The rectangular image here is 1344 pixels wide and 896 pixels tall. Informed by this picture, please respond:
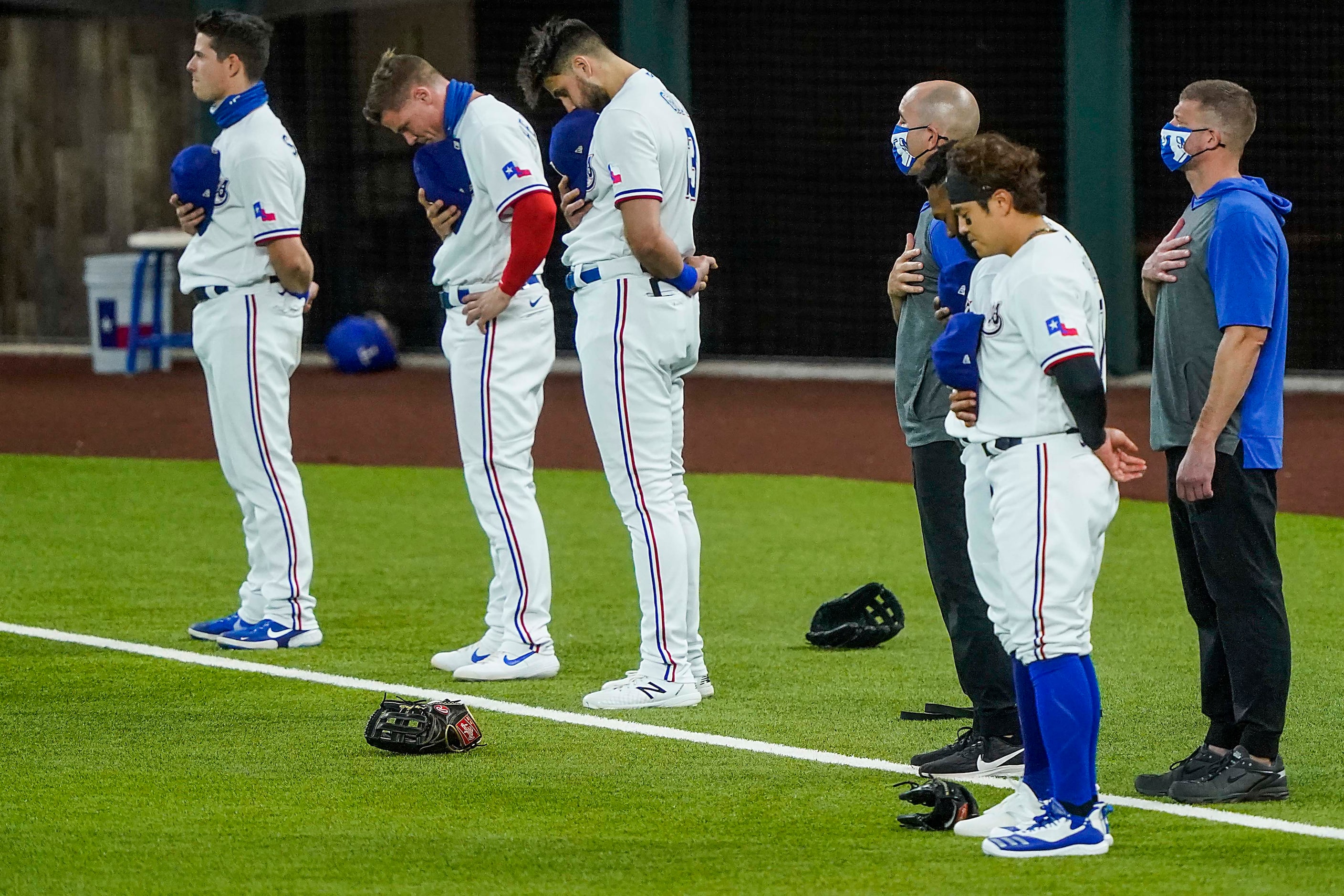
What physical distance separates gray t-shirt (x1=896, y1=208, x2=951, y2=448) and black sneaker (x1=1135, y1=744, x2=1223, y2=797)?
3.42 feet

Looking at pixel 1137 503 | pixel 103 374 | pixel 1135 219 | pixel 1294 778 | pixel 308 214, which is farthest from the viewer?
pixel 308 214

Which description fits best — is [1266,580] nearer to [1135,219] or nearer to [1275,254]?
[1275,254]

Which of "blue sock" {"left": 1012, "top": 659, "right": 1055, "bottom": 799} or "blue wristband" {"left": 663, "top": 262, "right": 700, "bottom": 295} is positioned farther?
"blue wristband" {"left": 663, "top": 262, "right": 700, "bottom": 295}

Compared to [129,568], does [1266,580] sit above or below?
above

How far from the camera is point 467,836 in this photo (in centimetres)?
447

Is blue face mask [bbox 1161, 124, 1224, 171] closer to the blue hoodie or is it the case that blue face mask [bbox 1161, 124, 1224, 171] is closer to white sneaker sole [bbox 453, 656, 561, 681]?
the blue hoodie

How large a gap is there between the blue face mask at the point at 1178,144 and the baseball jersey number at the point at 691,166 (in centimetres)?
159

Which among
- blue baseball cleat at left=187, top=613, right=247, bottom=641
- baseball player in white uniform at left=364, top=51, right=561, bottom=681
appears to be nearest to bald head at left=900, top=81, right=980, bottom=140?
baseball player in white uniform at left=364, top=51, right=561, bottom=681

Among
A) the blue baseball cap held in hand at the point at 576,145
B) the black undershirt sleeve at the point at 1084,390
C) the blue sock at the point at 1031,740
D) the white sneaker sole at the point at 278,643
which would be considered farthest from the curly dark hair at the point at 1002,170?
the white sneaker sole at the point at 278,643

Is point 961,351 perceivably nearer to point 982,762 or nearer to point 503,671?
point 982,762

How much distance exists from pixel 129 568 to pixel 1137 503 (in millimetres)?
5423

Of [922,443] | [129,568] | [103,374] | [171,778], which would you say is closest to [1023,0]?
[103,374]

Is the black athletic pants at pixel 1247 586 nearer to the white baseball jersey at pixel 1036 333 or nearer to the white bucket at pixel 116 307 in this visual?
the white baseball jersey at pixel 1036 333

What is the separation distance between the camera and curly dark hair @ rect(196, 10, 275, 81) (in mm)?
6840
